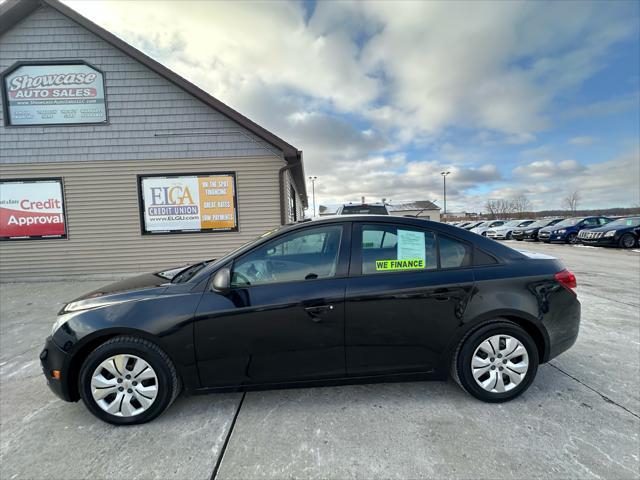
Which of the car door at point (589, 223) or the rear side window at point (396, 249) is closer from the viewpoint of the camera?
the rear side window at point (396, 249)

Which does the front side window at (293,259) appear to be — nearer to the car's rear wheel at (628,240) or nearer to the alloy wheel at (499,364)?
the alloy wheel at (499,364)

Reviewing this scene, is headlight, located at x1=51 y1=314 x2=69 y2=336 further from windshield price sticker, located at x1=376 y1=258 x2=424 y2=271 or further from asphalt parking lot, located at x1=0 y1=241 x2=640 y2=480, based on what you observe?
windshield price sticker, located at x1=376 y1=258 x2=424 y2=271

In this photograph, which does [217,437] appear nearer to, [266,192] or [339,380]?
[339,380]

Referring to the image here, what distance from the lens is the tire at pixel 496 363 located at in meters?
2.43

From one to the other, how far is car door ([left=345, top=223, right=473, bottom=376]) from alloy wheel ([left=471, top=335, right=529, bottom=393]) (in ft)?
1.08

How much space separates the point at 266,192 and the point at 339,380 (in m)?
5.97

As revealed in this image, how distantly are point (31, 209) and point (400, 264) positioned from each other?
30.8 ft

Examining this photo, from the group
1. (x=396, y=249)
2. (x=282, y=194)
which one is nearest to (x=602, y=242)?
(x=282, y=194)

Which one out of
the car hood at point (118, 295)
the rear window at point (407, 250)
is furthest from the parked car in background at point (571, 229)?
the car hood at point (118, 295)

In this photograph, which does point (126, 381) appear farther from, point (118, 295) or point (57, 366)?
point (118, 295)

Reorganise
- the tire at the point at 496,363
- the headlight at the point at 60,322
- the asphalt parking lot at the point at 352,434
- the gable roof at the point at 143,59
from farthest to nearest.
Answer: the gable roof at the point at 143,59
the tire at the point at 496,363
the headlight at the point at 60,322
the asphalt parking lot at the point at 352,434

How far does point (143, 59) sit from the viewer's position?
7172 millimetres

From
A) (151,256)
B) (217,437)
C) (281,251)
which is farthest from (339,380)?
(151,256)

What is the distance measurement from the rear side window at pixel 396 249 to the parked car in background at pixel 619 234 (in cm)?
1706
